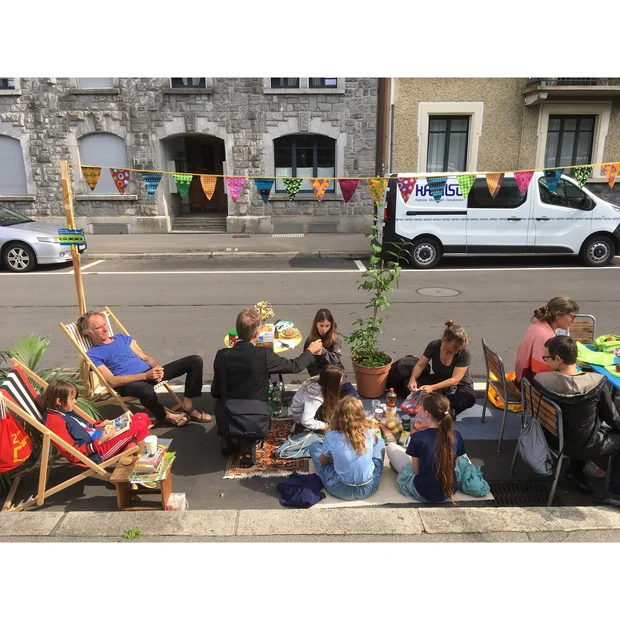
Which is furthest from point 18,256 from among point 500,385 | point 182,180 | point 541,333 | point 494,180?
point 541,333

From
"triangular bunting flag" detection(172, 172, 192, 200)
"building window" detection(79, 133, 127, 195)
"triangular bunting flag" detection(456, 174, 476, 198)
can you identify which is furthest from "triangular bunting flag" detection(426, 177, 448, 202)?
"building window" detection(79, 133, 127, 195)

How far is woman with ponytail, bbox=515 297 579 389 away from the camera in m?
4.75

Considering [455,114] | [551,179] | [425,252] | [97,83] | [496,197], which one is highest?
[97,83]

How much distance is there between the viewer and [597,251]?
1268cm

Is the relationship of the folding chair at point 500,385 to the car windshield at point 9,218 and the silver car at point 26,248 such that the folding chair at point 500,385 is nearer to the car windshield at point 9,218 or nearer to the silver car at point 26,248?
the silver car at point 26,248

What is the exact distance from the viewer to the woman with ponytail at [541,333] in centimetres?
475

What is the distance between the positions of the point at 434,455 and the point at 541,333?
1.90m

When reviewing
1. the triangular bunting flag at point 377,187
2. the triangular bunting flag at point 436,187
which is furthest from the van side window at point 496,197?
the triangular bunting flag at point 377,187

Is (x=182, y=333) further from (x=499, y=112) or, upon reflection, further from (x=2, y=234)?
(x=499, y=112)

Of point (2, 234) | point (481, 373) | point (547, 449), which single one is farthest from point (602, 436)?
point (2, 234)

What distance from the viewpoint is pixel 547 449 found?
3877mm

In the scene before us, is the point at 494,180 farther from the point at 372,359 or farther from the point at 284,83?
the point at 284,83

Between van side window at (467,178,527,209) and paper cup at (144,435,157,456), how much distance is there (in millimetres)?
10375

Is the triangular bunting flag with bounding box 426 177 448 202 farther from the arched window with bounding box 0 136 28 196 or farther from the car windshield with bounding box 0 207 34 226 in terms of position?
the arched window with bounding box 0 136 28 196
